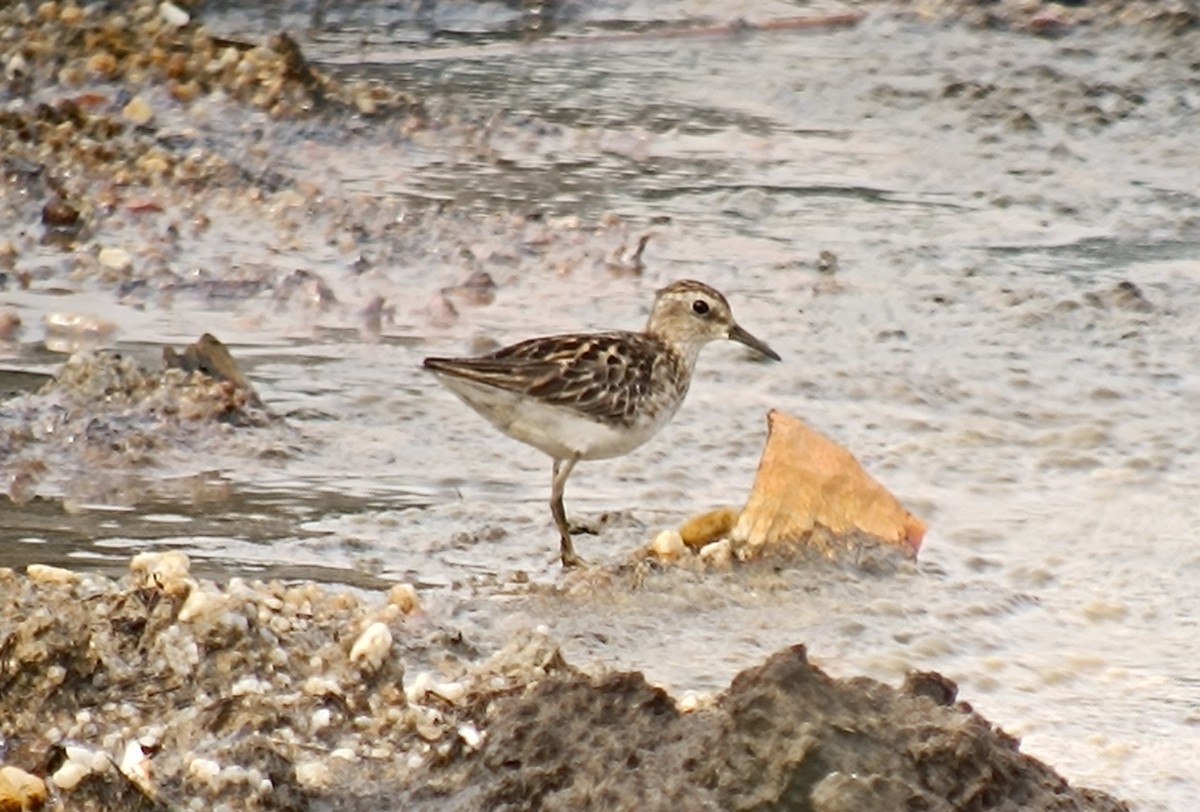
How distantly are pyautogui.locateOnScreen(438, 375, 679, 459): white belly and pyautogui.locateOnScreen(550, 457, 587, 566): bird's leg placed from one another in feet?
0.10

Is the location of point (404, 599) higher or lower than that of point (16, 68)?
higher

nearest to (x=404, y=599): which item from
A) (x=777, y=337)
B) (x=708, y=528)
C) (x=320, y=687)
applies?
(x=320, y=687)

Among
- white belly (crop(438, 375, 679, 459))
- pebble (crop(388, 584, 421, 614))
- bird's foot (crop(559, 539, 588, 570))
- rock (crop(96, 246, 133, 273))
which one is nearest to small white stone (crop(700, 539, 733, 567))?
bird's foot (crop(559, 539, 588, 570))

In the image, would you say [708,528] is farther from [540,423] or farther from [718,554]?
[540,423]

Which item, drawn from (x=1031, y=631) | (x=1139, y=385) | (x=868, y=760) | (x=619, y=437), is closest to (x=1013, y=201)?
(x=1139, y=385)

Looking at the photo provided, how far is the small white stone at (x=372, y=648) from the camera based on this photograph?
4.81m

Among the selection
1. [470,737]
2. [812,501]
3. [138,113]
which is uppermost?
[470,737]

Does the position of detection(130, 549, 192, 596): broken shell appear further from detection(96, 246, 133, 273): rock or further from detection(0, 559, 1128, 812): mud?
detection(96, 246, 133, 273): rock

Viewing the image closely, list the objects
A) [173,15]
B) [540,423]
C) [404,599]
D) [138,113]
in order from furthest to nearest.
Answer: [173,15]
[138,113]
[540,423]
[404,599]

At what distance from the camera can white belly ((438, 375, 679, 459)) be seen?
6738mm

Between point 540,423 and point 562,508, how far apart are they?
0.29 m

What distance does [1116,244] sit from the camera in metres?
9.72

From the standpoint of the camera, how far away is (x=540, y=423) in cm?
679

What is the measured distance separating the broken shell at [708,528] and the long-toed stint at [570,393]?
12.9 inches
